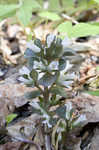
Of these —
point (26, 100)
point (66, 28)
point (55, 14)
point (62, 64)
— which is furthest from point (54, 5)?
point (62, 64)

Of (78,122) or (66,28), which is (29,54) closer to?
(78,122)

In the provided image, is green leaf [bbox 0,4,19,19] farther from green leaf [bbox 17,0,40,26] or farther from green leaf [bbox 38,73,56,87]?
green leaf [bbox 38,73,56,87]

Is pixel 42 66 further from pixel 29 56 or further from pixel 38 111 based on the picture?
pixel 38 111

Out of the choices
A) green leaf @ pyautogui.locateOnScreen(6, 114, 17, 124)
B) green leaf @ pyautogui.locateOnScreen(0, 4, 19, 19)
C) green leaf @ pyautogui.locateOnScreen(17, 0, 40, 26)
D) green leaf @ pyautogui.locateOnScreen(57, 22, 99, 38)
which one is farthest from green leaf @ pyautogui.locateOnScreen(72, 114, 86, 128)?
green leaf @ pyautogui.locateOnScreen(0, 4, 19, 19)

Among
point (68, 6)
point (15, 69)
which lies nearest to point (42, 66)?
point (15, 69)

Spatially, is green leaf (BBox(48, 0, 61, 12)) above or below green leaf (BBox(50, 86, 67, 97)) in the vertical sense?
above

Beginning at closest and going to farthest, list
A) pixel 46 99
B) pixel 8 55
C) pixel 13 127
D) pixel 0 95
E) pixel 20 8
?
pixel 46 99, pixel 13 127, pixel 0 95, pixel 20 8, pixel 8 55
